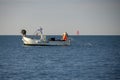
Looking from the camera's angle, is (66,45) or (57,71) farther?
(66,45)

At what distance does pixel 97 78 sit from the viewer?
56.7 meters

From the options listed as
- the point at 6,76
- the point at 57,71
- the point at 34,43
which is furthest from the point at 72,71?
the point at 34,43

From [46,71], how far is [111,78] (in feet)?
36.7

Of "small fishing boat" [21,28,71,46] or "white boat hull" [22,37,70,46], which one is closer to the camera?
"small fishing boat" [21,28,71,46]

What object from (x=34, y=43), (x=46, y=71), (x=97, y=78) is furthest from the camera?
(x=34, y=43)

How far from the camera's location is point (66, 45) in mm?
145875

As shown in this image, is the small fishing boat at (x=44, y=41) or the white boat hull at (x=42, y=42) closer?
the small fishing boat at (x=44, y=41)

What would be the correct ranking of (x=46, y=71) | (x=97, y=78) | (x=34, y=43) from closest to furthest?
(x=97, y=78) → (x=46, y=71) → (x=34, y=43)

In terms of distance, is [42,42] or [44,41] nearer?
[44,41]

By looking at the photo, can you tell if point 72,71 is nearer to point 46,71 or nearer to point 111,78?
point 46,71

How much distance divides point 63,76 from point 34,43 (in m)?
82.9

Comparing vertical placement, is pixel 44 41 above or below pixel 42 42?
above

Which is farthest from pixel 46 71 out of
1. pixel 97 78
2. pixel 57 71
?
pixel 97 78

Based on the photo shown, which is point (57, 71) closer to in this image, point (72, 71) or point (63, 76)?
point (72, 71)
